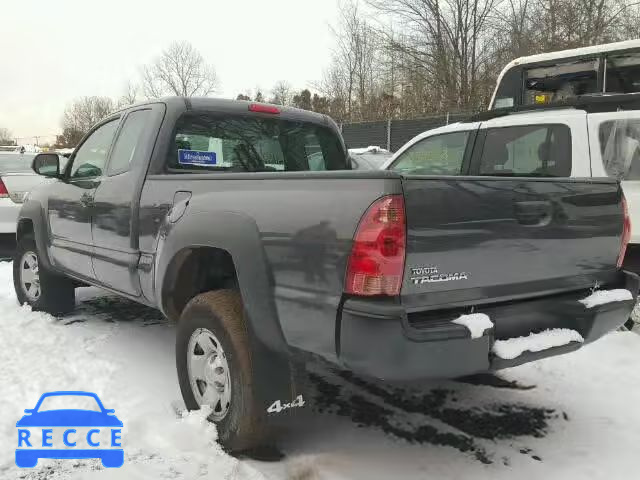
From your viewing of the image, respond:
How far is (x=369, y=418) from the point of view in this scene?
3.30m

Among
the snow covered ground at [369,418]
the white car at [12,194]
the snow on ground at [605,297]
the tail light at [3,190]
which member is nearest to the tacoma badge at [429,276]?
the snow on ground at [605,297]

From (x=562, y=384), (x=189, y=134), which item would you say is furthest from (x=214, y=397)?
(x=562, y=384)

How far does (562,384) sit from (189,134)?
3029 mm

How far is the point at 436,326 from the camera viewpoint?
7.37ft

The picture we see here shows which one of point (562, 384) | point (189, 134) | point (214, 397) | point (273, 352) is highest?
point (189, 134)

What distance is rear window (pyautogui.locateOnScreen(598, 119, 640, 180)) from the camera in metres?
4.65

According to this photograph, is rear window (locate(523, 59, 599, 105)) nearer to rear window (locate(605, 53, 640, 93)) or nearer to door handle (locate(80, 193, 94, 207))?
rear window (locate(605, 53, 640, 93))

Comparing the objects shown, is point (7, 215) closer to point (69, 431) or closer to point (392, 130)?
point (69, 431)

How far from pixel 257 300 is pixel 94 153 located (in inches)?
104

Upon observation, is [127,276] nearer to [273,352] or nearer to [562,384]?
[273,352]

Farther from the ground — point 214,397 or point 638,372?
point 214,397

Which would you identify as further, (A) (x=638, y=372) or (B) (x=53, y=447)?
(A) (x=638, y=372)

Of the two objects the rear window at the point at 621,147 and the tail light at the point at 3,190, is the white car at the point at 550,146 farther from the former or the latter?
the tail light at the point at 3,190

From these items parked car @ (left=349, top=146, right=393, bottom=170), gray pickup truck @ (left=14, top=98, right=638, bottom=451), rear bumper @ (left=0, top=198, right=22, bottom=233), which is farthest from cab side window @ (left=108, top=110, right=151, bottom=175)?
rear bumper @ (left=0, top=198, right=22, bottom=233)
